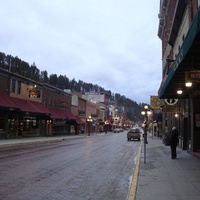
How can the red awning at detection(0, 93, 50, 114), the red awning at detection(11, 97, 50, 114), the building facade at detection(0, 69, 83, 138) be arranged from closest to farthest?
the red awning at detection(0, 93, 50, 114) < the building facade at detection(0, 69, 83, 138) < the red awning at detection(11, 97, 50, 114)

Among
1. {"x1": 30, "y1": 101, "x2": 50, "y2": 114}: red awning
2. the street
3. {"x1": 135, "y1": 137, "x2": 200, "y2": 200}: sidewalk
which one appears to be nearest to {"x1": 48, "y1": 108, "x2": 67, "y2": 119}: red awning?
{"x1": 30, "y1": 101, "x2": 50, "y2": 114}: red awning

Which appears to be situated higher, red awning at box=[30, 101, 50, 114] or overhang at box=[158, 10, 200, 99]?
red awning at box=[30, 101, 50, 114]

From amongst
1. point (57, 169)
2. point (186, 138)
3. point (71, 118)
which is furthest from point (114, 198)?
point (71, 118)

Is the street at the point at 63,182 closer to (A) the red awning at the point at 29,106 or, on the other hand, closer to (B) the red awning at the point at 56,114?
(A) the red awning at the point at 29,106

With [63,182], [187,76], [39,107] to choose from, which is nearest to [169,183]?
[63,182]

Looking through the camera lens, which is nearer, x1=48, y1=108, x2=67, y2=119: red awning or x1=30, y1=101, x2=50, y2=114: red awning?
x1=30, y1=101, x2=50, y2=114: red awning

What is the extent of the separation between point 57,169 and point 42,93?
137 ft

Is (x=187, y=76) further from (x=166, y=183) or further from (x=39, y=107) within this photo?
(x=39, y=107)

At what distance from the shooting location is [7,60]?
114 m

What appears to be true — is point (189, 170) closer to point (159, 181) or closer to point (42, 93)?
point (159, 181)

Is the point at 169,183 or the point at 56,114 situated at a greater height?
the point at 56,114

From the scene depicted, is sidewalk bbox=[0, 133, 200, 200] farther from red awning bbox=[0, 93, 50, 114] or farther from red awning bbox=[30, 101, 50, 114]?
red awning bbox=[30, 101, 50, 114]

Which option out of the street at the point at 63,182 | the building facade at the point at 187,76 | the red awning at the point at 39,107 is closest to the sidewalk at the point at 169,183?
the street at the point at 63,182

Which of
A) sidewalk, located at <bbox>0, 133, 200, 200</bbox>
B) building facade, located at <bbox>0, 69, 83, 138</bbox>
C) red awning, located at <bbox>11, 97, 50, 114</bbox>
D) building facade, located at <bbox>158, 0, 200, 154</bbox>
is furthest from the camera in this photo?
red awning, located at <bbox>11, 97, 50, 114</bbox>
